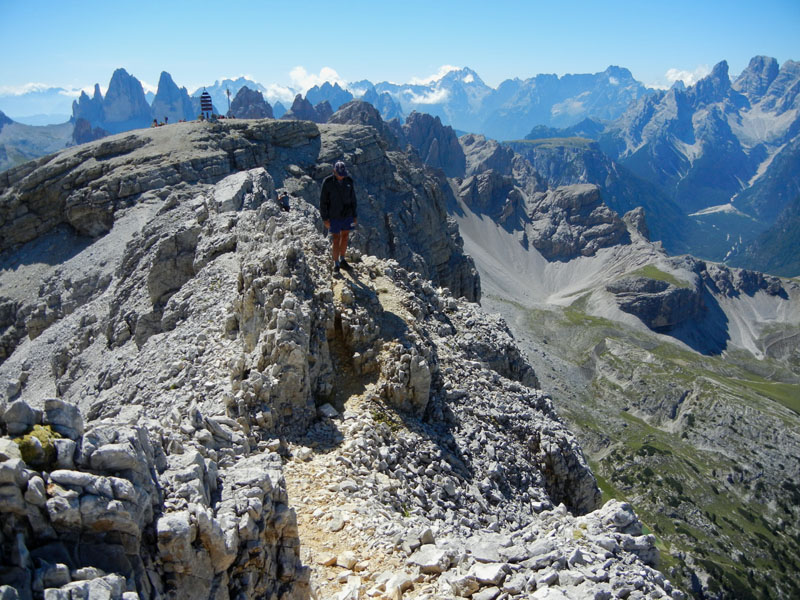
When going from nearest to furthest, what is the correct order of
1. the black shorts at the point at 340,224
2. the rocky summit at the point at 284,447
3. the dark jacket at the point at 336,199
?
1. the rocky summit at the point at 284,447
2. the dark jacket at the point at 336,199
3. the black shorts at the point at 340,224

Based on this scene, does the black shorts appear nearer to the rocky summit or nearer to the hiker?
the hiker

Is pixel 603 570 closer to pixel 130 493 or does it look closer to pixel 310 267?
pixel 130 493

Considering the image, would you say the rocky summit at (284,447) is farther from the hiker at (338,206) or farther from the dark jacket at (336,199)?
the dark jacket at (336,199)

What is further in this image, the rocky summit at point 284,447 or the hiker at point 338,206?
the hiker at point 338,206

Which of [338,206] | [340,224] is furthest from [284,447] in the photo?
[338,206]

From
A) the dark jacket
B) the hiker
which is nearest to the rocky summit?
the hiker

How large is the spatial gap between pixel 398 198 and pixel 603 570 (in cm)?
15169

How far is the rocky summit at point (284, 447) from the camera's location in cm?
912

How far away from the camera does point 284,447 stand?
17031mm

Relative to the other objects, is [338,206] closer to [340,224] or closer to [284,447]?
[340,224]

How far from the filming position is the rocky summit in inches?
359

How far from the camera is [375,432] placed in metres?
18.8

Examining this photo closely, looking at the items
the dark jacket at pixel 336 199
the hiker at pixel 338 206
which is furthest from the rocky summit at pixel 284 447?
the dark jacket at pixel 336 199

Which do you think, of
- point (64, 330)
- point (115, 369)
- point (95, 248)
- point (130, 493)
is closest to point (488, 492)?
point (130, 493)
